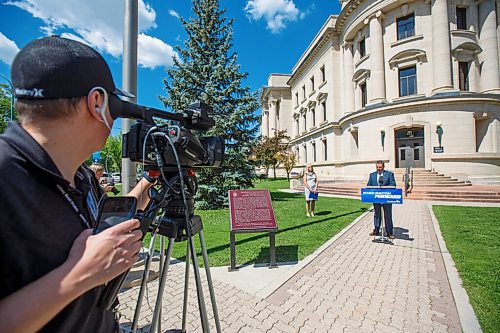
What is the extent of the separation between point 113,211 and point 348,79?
106 feet

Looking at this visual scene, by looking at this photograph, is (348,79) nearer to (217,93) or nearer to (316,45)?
(316,45)

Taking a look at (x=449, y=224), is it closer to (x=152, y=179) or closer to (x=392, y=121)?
(x=152, y=179)

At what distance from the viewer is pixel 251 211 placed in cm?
543

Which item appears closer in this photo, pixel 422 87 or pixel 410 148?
pixel 422 87

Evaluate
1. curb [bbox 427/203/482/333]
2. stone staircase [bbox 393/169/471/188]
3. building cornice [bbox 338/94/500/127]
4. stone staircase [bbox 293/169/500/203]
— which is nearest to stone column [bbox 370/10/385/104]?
building cornice [bbox 338/94/500/127]

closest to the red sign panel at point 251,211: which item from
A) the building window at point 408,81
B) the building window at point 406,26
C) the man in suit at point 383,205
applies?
the man in suit at point 383,205

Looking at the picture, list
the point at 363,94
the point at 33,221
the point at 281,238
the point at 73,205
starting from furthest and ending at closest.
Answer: the point at 363,94, the point at 281,238, the point at 73,205, the point at 33,221

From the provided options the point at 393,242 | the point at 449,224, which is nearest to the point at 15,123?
the point at 393,242

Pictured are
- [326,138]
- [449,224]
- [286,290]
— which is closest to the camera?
Result: [286,290]

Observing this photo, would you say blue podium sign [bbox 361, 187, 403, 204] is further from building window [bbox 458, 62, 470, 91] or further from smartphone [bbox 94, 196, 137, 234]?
building window [bbox 458, 62, 470, 91]

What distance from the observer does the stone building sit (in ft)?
68.8

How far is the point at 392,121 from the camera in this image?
23.3 meters

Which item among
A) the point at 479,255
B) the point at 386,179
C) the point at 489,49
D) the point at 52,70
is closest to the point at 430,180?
the point at 489,49

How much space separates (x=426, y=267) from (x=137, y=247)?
628 cm
